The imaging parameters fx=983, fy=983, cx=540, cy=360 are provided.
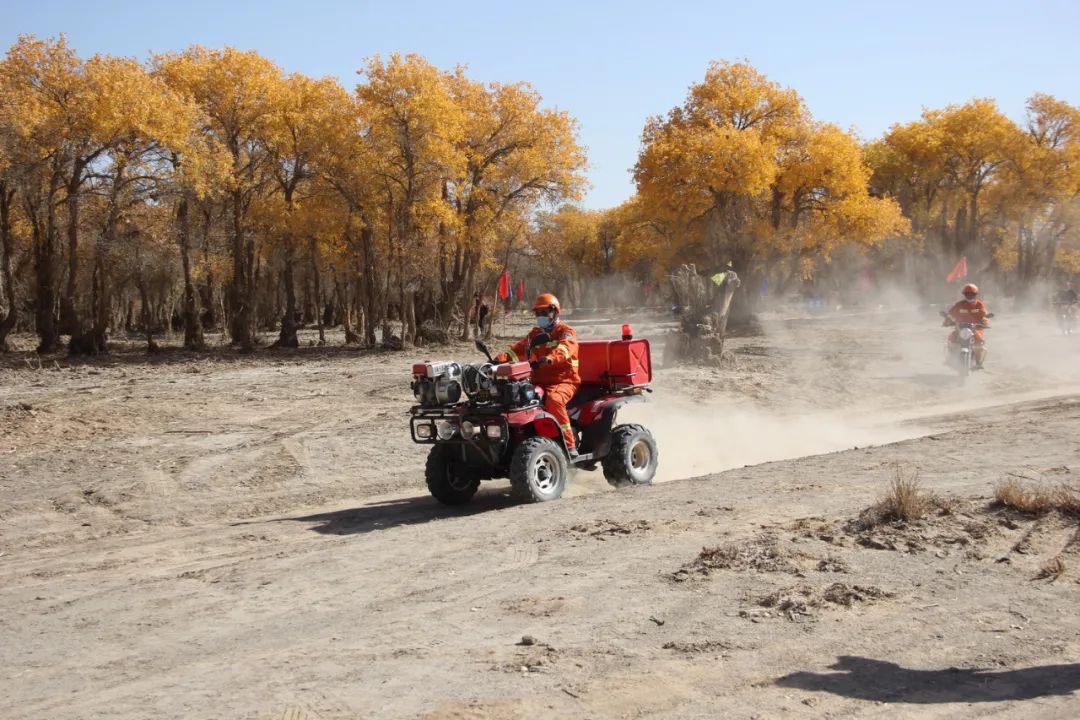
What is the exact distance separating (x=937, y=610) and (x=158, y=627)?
5.01 meters

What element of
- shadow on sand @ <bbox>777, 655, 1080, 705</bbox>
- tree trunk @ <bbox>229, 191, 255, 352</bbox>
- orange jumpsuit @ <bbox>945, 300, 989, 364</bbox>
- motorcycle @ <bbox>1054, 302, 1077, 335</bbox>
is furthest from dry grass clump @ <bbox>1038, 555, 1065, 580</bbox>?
tree trunk @ <bbox>229, 191, 255, 352</bbox>

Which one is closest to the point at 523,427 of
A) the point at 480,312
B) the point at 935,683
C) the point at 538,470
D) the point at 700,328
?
the point at 538,470

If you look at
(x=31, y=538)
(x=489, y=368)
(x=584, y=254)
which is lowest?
(x=31, y=538)

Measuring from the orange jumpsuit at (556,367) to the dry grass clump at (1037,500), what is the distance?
422 cm

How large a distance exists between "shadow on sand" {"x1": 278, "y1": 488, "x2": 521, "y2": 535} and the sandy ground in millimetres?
64

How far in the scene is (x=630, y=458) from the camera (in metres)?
11.1

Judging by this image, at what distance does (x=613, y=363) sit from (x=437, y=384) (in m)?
2.45

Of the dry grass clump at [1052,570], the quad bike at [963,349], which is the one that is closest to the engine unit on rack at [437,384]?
the dry grass clump at [1052,570]

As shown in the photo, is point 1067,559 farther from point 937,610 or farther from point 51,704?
point 51,704

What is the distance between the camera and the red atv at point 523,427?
9.84 m

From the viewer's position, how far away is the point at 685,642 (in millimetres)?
5695

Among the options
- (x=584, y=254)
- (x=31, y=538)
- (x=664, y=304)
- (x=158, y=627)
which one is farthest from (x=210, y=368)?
(x=584, y=254)

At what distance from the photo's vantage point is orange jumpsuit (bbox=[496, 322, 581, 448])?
10352 millimetres

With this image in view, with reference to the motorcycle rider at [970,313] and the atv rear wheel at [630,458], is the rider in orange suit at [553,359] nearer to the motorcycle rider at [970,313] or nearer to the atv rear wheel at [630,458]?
the atv rear wheel at [630,458]
